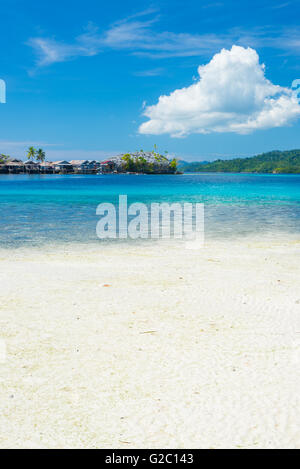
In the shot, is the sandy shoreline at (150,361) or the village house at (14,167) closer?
the sandy shoreline at (150,361)

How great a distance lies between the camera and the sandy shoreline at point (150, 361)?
3.44m

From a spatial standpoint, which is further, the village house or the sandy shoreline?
the village house

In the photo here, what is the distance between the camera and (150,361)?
4684 mm

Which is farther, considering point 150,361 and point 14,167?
point 14,167

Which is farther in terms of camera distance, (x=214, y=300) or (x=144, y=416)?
(x=214, y=300)

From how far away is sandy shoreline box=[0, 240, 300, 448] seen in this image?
3441mm

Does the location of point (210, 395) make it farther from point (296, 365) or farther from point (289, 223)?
point (289, 223)

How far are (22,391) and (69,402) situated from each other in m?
0.62

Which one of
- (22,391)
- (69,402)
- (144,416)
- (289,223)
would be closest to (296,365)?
(144,416)

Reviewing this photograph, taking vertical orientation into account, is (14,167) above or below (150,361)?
above

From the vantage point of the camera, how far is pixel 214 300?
23.0 ft

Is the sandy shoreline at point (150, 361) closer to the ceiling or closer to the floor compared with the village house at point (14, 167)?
closer to the floor
